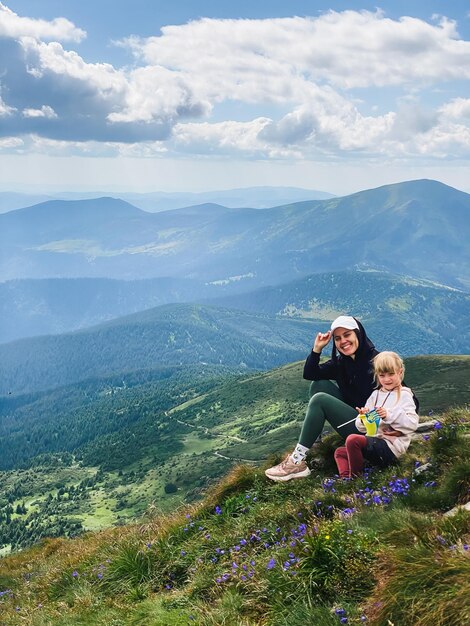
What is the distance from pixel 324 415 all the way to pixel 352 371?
54.9 inches

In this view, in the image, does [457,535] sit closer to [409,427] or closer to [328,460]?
[409,427]

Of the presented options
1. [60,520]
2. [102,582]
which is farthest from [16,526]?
[102,582]

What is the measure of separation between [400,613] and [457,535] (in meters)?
1.80

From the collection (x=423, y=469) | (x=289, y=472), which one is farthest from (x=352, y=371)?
(x=423, y=469)

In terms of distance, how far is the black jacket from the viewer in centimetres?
1314

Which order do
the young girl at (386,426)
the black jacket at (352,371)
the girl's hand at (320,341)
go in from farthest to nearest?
the girl's hand at (320,341) < the black jacket at (352,371) < the young girl at (386,426)

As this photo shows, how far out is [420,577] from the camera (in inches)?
240

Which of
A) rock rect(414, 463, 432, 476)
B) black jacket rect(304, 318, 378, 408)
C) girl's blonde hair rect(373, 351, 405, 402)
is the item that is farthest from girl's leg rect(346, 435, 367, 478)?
black jacket rect(304, 318, 378, 408)

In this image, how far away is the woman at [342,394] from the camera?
12898 millimetres

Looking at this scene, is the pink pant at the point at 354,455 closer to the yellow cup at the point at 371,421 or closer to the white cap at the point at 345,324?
the yellow cup at the point at 371,421

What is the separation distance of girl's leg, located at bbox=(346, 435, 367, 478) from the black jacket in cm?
194

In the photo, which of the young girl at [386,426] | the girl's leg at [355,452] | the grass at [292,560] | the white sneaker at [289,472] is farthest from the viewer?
the white sneaker at [289,472]

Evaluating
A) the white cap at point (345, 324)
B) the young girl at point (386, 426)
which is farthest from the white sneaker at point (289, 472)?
the white cap at point (345, 324)

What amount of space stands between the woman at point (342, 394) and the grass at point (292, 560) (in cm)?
62
